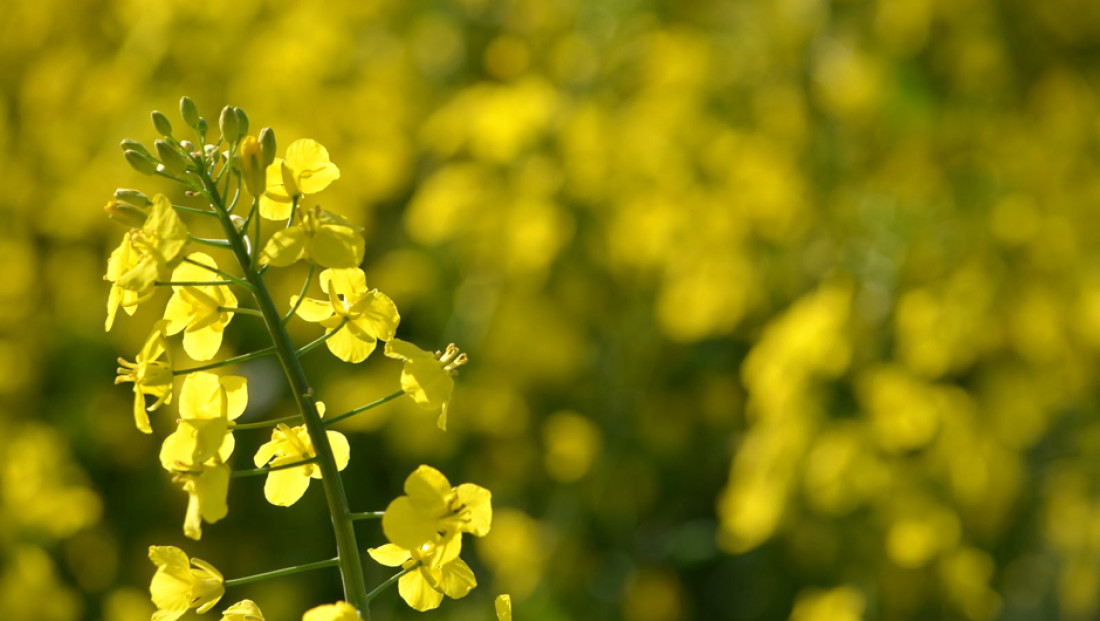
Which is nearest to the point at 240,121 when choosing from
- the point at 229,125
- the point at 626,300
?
the point at 229,125

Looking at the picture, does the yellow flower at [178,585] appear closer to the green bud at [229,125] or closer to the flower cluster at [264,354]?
the flower cluster at [264,354]

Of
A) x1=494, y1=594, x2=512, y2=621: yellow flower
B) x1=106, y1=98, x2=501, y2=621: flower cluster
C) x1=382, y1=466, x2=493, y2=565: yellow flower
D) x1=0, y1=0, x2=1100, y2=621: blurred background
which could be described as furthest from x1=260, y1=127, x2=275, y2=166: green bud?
x1=0, y1=0, x2=1100, y2=621: blurred background

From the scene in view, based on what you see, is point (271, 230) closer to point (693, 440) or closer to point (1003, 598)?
point (693, 440)

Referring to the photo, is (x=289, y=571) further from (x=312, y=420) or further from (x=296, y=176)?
(x=296, y=176)

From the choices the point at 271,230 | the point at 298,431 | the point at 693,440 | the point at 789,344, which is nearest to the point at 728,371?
the point at 693,440

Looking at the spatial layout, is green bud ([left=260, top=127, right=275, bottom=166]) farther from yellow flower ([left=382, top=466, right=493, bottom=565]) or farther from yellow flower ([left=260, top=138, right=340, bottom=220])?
yellow flower ([left=382, top=466, right=493, bottom=565])

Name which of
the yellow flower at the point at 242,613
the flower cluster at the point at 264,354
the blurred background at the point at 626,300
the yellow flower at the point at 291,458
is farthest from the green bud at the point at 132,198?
the blurred background at the point at 626,300
